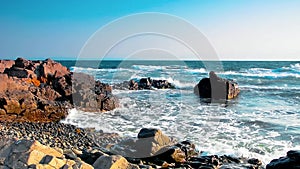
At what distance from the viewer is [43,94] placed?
48.4 feet

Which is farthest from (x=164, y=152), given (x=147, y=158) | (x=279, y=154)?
(x=279, y=154)

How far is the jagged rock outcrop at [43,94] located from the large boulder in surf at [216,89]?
7.15 m

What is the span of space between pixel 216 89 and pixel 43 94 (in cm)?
1297

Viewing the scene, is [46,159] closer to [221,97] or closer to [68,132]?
[68,132]

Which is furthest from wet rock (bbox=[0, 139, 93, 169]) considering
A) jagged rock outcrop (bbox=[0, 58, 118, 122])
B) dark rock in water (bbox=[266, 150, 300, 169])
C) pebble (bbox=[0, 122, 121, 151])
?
jagged rock outcrop (bbox=[0, 58, 118, 122])

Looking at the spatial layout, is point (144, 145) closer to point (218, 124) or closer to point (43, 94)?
point (218, 124)

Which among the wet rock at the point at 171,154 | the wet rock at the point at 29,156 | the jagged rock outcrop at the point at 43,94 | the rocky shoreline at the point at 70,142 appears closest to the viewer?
the wet rock at the point at 29,156

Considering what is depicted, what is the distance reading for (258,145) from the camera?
9.36 meters

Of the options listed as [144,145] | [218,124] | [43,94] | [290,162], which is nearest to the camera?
[290,162]

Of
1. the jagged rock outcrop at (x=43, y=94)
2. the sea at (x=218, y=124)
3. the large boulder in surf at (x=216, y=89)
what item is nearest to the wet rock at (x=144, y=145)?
the sea at (x=218, y=124)

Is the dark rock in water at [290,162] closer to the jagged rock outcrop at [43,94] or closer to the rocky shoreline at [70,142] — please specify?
the rocky shoreline at [70,142]

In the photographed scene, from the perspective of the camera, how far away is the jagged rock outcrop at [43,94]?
39.2 feet

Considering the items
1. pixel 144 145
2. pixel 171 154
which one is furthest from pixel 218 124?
pixel 144 145

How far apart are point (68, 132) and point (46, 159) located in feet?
18.8
